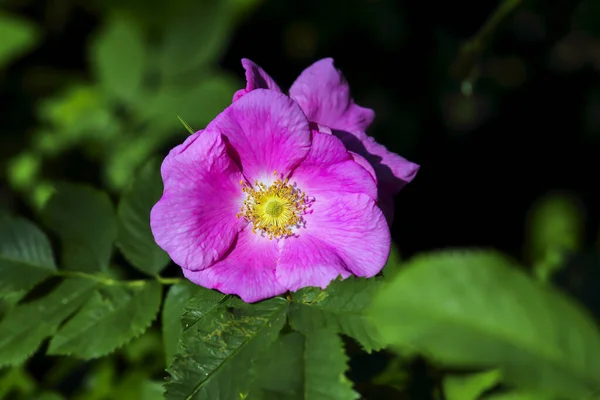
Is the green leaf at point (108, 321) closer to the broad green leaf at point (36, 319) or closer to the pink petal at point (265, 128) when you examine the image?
the broad green leaf at point (36, 319)

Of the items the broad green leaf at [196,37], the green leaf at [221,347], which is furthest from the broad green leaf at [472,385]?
the broad green leaf at [196,37]

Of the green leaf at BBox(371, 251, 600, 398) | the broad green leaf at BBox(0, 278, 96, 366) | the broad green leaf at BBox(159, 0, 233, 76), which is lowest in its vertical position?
the broad green leaf at BBox(0, 278, 96, 366)

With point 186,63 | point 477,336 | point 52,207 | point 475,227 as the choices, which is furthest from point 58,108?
point 477,336

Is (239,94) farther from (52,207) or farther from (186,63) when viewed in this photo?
(186,63)

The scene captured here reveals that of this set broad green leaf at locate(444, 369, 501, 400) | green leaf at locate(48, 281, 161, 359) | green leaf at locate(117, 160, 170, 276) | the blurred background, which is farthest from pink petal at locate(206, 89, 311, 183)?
the blurred background

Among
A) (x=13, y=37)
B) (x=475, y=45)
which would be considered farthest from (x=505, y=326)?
(x=13, y=37)

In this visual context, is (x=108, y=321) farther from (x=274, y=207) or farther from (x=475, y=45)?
(x=475, y=45)

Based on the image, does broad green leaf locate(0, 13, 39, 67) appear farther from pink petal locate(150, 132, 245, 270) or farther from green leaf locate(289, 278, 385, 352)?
green leaf locate(289, 278, 385, 352)
